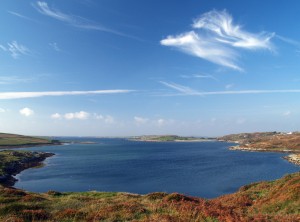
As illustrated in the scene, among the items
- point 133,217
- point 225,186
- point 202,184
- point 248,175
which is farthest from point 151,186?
point 133,217

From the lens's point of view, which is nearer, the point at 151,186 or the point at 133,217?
the point at 133,217

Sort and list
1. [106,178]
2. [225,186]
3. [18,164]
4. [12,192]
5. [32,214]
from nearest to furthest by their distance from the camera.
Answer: [32,214] → [12,192] → [225,186] → [106,178] → [18,164]

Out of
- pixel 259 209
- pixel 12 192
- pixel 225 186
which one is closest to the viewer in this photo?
pixel 259 209

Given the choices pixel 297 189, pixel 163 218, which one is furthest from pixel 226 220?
pixel 297 189

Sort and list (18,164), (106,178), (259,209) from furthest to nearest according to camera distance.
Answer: (18,164)
(106,178)
(259,209)

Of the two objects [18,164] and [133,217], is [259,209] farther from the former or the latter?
[18,164]

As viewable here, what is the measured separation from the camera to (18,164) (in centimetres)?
Answer: 13912

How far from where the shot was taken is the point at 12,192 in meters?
32.5

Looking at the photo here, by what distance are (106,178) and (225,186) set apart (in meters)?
46.0

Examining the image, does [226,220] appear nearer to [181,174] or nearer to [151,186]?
[151,186]

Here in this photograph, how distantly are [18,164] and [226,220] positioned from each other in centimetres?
14093

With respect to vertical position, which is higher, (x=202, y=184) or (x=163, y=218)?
(x=163, y=218)

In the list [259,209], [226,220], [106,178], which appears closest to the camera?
[226,220]

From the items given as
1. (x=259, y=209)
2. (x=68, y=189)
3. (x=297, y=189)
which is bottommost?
(x=68, y=189)
